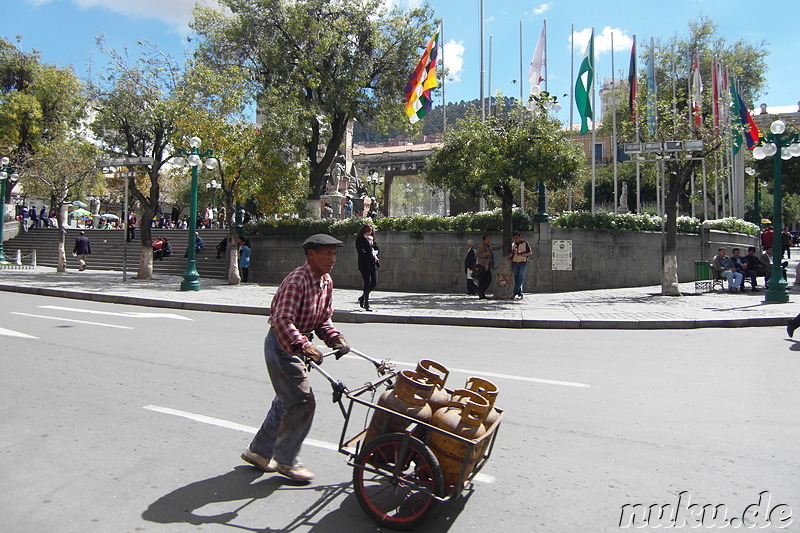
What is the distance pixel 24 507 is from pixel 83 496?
0.97 feet

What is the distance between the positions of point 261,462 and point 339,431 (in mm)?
972

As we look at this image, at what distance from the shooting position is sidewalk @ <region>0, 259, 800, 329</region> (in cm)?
1152

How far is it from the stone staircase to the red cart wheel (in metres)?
21.4

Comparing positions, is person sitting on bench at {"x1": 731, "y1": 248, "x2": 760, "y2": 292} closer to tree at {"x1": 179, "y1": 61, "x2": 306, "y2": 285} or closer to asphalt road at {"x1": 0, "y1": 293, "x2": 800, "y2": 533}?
asphalt road at {"x1": 0, "y1": 293, "x2": 800, "y2": 533}

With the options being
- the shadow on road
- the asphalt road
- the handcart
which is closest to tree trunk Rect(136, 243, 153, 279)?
the asphalt road

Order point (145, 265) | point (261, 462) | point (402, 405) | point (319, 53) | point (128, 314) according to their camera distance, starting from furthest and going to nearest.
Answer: point (145, 265)
point (319, 53)
point (128, 314)
point (261, 462)
point (402, 405)

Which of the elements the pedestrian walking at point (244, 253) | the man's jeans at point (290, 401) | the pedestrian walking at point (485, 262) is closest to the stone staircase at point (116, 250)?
the pedestrian walking at point (244, 253)

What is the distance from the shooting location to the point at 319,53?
20500 millimetres

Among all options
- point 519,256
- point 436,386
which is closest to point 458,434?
point 436,386

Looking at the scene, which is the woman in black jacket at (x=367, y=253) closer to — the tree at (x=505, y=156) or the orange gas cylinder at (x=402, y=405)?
the tree at (x=505, y=156)

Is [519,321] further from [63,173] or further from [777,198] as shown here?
[63,173]

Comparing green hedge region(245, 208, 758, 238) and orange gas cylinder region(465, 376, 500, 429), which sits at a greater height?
green hedge region(245, 208, 758, 238)

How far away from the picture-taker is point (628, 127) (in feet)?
57.4

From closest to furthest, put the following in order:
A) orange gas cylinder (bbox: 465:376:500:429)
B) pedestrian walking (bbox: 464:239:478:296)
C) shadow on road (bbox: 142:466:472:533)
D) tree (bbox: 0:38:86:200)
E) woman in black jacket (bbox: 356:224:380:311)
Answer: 1. shadow on road (bbox: 142:466:472:533)
2. orange gas cylinder (bbox: 465:376:500:429)
3. woman in black jacket (bbox: 356:224:380:311)
4. pedestrian walking (bbox: 464:239:478:296)
5. tree (bbox: 0:38:86:200)
